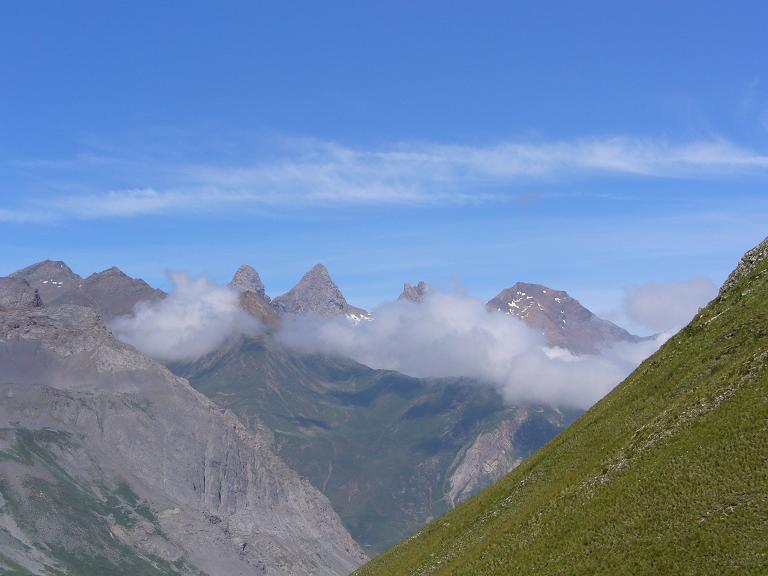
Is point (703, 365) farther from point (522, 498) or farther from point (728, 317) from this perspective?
point (522, 498)

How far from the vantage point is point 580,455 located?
369 ft

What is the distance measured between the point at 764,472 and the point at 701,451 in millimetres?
8910

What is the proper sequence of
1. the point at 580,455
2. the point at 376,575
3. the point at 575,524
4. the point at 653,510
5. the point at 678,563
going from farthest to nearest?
the point at 376,575 < the point at 580,455 < the point at 575,524 < the point at 653,510 < the point at 678,563

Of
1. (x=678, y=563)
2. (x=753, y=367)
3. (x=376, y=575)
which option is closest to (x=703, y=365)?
(x=753, y=367)

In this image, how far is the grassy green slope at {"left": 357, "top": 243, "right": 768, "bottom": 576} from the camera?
72.1 metres

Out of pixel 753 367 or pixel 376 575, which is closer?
pixel 753 367

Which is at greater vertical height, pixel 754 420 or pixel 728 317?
pixel 728 317

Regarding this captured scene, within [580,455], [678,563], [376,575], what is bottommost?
[376,575]

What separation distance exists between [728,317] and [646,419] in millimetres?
20300

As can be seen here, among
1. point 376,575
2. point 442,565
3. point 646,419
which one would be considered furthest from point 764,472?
point 376,575

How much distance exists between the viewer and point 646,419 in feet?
344

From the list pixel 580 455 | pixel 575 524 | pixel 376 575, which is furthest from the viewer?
pixel 376 575

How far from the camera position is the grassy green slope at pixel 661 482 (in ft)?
236

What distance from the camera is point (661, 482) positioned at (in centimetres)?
8175
